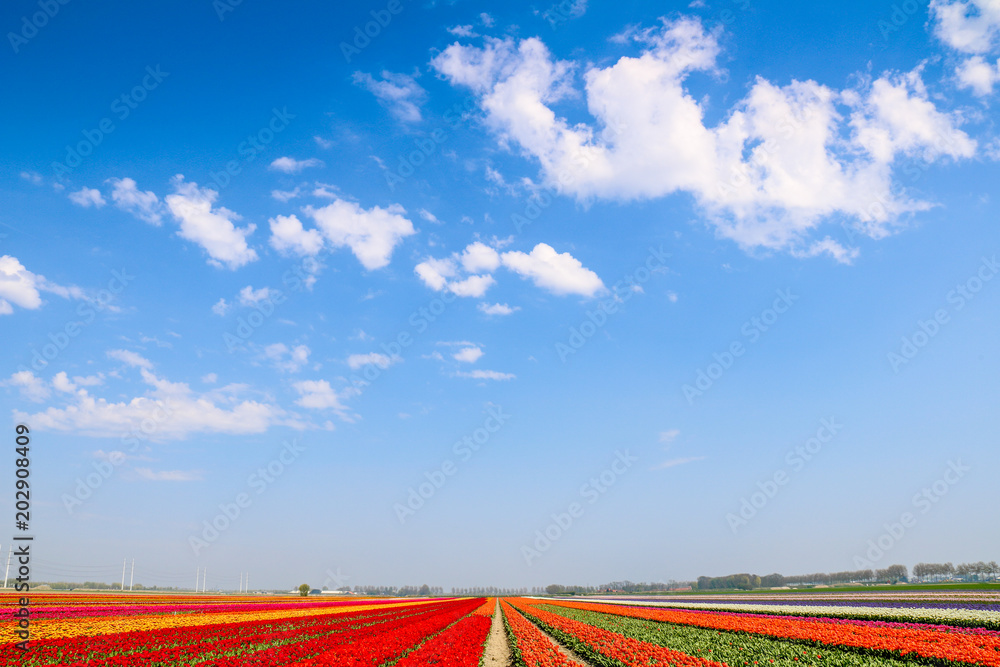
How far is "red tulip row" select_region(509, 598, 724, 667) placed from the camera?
15.2 m

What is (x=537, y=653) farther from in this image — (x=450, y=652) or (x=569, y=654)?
(x=569, y=654)

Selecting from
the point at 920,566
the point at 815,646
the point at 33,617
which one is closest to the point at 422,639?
the point at 815,646

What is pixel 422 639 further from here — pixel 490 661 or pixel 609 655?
pixel 609 655

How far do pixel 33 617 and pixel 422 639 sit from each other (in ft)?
78.0

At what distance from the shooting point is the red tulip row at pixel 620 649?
15.2m

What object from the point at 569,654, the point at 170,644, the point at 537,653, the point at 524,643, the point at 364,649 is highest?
the point at 364,649

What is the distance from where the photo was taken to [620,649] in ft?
60.1

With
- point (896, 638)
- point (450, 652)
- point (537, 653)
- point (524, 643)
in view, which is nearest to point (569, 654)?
point (524, 643)

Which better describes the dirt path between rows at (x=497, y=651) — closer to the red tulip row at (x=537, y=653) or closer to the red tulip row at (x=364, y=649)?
the red tulip row at (x=537, y=653)

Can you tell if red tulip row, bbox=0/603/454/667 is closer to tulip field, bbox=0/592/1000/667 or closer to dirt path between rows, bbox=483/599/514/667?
tulip field, bbox=0/592/1000/667

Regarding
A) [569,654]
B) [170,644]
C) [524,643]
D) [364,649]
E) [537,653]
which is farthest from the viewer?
[569,654]

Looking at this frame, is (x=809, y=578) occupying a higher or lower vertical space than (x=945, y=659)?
lower

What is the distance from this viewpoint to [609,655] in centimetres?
1784

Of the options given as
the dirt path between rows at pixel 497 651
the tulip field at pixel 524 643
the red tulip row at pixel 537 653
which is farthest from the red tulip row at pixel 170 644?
the red tulip row at pixel 537 653
